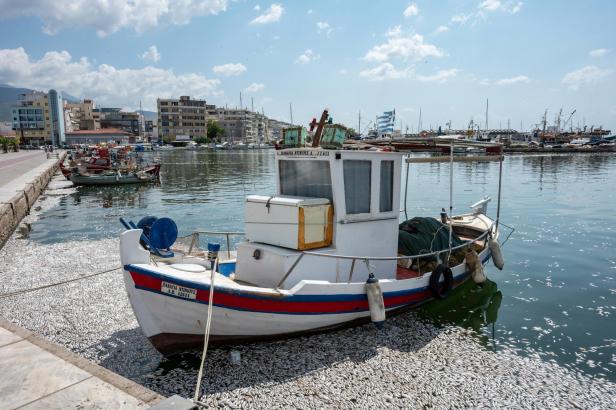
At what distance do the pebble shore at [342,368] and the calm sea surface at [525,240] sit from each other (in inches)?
36.8

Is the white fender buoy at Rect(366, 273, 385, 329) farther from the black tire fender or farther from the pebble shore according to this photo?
the black tire fender

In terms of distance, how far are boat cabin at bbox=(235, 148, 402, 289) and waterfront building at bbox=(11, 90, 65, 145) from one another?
158 metres

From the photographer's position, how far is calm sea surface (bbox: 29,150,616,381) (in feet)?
29.9

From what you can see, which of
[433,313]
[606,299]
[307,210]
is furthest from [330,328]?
[606,299]

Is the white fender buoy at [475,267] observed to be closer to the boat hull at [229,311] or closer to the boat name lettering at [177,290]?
the boat hull at [229,311]

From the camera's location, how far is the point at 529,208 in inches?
1001

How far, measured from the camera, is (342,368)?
7180 mm

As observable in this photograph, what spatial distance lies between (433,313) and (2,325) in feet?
27.2

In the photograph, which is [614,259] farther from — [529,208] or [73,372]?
[73,372]

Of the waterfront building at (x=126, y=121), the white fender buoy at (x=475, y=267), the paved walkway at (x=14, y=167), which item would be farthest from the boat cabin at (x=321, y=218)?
the waterfront building at (x=126, y=121)

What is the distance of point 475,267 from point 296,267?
5169 millimetres

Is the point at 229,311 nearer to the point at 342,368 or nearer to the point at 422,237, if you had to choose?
the point at 342,368

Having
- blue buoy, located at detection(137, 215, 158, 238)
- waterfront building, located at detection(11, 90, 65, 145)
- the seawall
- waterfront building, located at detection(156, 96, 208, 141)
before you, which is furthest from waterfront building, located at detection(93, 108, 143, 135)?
blue buoy, located at detection(137, 215, 158, 238)

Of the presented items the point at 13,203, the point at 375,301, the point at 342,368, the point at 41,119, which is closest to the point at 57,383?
the point at 342,368
